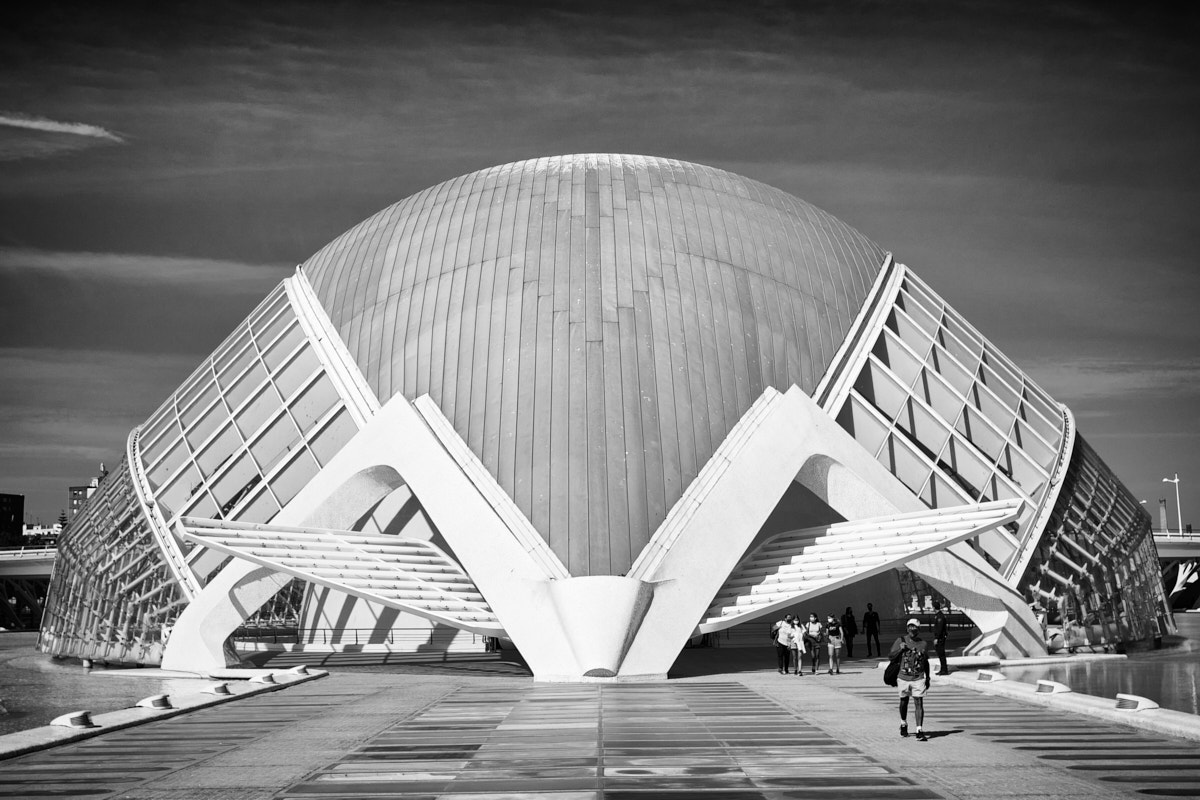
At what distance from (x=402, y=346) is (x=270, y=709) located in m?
15.2

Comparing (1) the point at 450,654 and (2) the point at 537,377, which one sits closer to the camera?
(2) the point at 537,377

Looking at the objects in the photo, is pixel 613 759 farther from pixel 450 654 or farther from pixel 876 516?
pixel 450 654

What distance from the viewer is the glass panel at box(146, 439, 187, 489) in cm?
3597

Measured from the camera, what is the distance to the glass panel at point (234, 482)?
34188 mm

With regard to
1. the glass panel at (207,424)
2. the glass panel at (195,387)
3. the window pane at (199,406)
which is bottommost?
the glass panel at (207,424)

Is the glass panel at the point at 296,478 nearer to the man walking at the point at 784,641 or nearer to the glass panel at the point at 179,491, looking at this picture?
the glass panel at the point at 179,491

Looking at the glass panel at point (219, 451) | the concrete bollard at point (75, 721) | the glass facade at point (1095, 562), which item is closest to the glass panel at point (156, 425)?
the glass panel at point (219, 451)

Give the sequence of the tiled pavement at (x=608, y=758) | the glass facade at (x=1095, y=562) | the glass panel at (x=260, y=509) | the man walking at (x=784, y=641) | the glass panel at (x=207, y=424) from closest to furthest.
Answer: the tiled pavement at (x=608, y=758) < the man walking at (x=784, y=641) < the glass facade at (x=1095, y=562) < the glass panel at (x=260, y=509) < the glass panel at (x=207, y=424)

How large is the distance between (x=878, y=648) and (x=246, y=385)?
2070 centimetres

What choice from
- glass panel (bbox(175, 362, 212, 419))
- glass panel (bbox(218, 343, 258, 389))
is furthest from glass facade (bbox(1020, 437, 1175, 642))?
glass panel (bbox(175, 362, 212, 419))

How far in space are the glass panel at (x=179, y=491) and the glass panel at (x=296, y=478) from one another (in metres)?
3.13

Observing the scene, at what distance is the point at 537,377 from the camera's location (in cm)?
3011

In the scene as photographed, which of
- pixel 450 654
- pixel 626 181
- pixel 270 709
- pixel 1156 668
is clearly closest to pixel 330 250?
pixel 626 181

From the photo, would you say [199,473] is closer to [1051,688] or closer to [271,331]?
[271,331]
